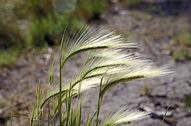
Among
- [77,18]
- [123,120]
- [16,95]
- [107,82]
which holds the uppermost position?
[77,18]

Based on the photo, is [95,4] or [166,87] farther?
[95,4]

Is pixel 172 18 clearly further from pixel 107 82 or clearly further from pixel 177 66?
pixel 107 82

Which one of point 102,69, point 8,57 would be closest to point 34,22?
point 8,57

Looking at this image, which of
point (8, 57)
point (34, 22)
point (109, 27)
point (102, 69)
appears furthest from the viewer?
point (109, 27)

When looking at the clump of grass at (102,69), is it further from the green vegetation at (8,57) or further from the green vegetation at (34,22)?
the green vegetation at (34,22)

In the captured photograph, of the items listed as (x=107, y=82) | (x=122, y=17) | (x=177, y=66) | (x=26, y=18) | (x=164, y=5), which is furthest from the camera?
(x=164, y=5)

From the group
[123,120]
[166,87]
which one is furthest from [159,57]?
[123,120]

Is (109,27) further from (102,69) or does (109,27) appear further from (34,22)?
(102,69)
